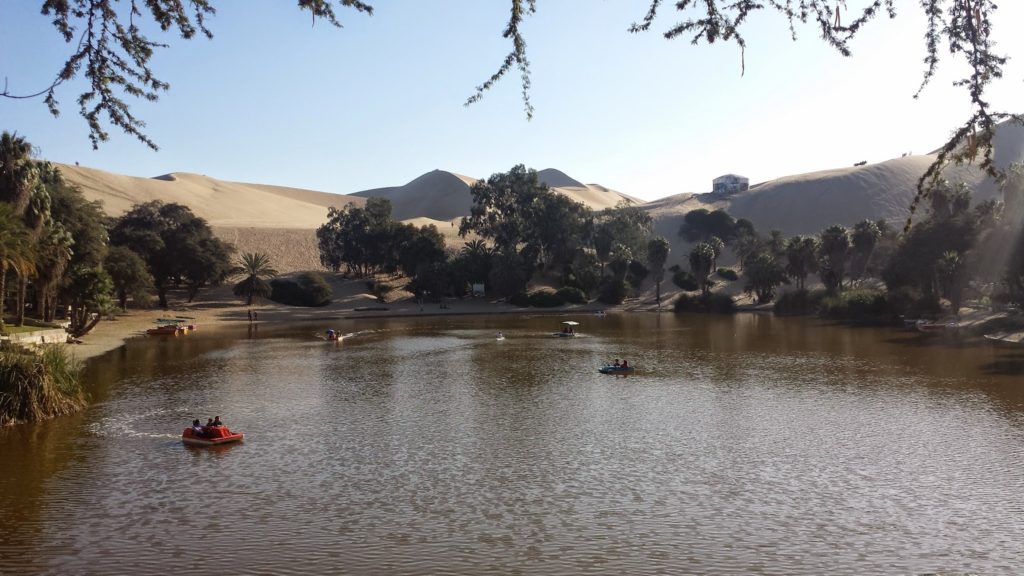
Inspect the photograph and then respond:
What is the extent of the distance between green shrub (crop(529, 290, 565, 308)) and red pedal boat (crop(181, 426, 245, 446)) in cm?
9049

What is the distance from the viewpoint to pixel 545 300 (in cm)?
11925

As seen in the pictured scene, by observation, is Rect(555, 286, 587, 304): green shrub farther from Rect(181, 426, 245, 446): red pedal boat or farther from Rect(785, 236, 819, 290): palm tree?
Rect(181, 426, 245, 446): red pedal boat

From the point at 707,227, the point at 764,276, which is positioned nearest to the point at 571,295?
the point at 764,276

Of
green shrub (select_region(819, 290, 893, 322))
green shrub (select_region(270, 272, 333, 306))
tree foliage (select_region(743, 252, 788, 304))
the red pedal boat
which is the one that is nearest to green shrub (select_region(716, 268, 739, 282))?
tree foliage (select_region(743, 252, 788, 304))

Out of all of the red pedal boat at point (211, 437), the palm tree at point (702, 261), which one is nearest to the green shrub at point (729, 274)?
the palm tree at point (702, 261)

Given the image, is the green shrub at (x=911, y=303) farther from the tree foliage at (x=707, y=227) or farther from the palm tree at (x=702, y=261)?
the tree foliage at (x=707, y=227)

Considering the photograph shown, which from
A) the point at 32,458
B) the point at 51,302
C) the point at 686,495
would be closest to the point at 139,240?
the point at 51,302

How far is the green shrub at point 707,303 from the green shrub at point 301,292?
5324cm

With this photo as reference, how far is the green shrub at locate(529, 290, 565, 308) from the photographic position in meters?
119

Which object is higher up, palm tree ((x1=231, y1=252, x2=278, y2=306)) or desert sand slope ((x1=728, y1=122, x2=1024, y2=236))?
desert sand slope ((x1=728, y1=122, x2=1024, y2=236))

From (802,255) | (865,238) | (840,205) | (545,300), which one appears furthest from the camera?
(840,205)

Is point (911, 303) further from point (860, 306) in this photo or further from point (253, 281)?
point (253, 281)

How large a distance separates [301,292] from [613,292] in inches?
1883

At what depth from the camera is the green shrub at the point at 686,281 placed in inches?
5137
